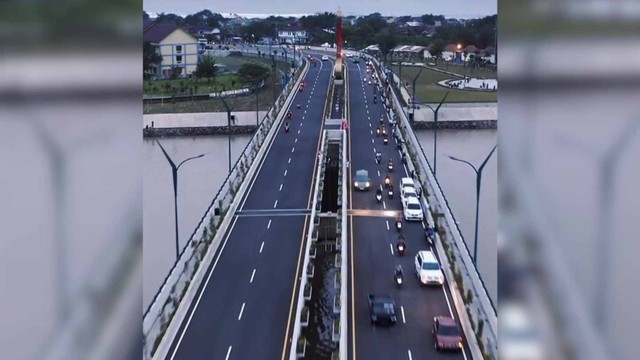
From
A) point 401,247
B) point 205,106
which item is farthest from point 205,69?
point 401,247

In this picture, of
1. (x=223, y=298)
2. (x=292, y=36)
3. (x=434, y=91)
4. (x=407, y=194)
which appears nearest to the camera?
(x=223, y=298)

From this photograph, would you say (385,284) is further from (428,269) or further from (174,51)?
(174,51)

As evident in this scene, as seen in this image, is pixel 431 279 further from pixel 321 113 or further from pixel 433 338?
pixel 321 113

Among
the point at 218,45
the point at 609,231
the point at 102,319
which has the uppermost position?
the point at 218,45

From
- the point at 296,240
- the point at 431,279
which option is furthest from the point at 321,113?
the point at 431,279

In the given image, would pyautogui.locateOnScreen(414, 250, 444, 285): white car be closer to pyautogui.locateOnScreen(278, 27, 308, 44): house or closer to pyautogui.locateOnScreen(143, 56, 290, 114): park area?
pyautogui.locateOnScreen(143, 56, 290, 114): park area

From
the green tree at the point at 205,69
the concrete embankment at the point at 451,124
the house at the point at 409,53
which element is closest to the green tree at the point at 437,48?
the house at the point at 409,53

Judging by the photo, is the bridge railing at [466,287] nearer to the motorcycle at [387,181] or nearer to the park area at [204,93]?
the motorcycle at [387,181]

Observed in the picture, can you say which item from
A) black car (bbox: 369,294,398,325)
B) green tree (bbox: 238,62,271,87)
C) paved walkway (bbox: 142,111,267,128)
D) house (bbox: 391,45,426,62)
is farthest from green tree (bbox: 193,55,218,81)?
black car (bbox: 369,294,398,325)
